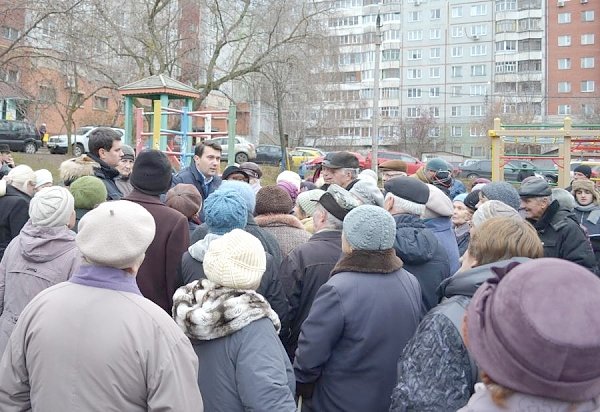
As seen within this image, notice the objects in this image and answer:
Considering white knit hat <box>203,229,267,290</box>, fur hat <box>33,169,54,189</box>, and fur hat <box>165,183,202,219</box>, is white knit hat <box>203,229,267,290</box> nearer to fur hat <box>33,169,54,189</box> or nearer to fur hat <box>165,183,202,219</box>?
fur hat <box>165,183,202,219</box>

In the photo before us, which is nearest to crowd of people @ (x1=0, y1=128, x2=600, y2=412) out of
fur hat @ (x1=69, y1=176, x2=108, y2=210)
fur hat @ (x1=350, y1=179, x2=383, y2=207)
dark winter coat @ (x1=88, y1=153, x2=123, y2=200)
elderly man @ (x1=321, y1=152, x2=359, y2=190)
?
fur hat @ (x1=350, y1=179, x2=383, y2=207)

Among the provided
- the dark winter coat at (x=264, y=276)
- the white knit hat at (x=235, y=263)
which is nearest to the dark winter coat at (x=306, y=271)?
the dark winter coat at (x=264, y=276)

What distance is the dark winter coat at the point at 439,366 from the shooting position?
2242 millimetres

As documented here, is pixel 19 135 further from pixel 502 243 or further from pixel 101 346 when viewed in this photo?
pixel 502 243

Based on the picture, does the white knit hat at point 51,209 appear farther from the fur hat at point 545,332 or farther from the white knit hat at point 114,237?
the fur hat at point 545,332

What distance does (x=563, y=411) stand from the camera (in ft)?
5.31

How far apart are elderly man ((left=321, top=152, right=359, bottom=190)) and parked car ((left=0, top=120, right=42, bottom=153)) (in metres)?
25.2

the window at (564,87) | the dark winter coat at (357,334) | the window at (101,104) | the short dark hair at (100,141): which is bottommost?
the dark winter coat at (357,334)

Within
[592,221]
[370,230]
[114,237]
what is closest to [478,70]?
[592,221]

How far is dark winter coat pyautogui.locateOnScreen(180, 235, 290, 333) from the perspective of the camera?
134 inches

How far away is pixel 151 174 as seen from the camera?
4.14 meters

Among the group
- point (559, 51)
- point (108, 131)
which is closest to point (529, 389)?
point (108, 131)

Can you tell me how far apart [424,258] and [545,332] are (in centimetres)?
221

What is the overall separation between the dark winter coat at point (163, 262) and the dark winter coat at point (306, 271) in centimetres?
70
